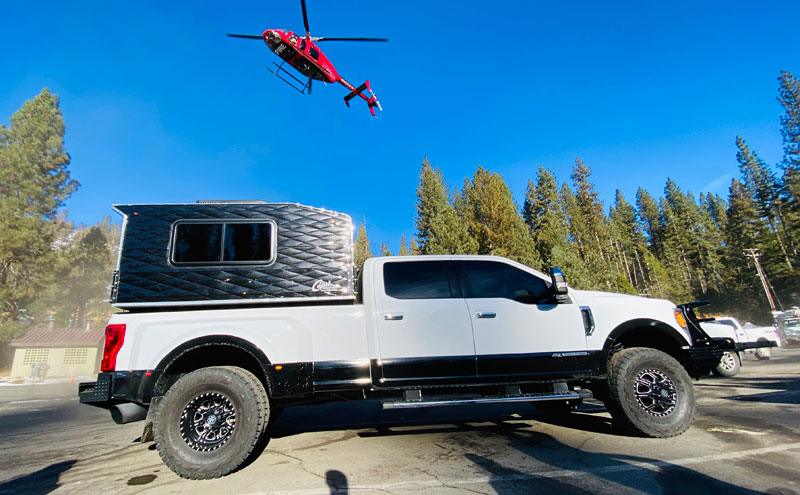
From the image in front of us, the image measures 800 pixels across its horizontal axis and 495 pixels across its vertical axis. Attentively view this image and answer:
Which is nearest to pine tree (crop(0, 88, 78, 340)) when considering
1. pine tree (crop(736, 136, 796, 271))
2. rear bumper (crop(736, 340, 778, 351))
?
rear bumper (crop(736, 340, 778, 351))

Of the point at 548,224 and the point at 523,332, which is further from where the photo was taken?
the point at 548,224

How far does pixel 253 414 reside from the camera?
3.50 m

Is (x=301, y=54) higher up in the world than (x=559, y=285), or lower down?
higher up

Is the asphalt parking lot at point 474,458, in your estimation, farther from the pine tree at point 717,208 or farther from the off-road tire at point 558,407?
the pine tree at point 717,208

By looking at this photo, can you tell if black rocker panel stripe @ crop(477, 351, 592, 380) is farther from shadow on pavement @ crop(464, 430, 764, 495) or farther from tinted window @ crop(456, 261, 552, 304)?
shadow on pavement @ crop(464, 430, 764, 495)

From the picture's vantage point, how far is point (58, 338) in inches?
1233

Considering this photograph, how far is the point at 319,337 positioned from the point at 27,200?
43.3 meters

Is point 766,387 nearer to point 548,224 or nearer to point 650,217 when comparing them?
point 548,224

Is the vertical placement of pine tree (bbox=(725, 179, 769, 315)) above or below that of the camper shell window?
above

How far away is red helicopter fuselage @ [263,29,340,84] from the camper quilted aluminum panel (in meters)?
12.9

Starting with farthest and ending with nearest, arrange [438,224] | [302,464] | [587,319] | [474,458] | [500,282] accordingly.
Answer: [438,224] < [500,282] < [587,319] < [302,464] < [474,458]

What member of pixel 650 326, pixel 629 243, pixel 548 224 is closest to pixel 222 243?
pixel 650 326

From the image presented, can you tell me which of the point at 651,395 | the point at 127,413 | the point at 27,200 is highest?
the point at 27,200

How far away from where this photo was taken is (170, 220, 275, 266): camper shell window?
3.99 m
